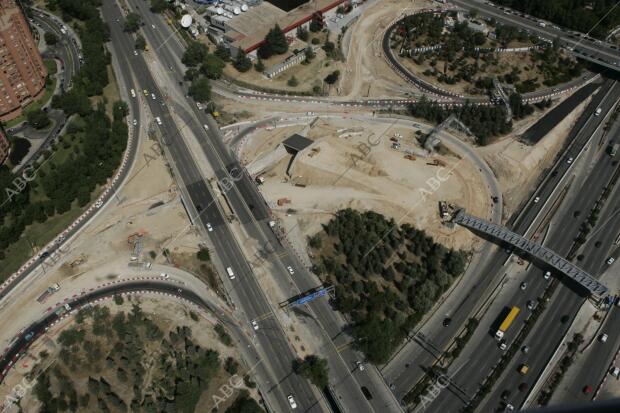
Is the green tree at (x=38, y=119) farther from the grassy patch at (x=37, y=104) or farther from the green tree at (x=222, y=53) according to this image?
the green tree at (x=222, y=53)

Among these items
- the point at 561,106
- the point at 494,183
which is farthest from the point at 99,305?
the point at 561,106

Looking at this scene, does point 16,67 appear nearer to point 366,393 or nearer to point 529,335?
point 366,393

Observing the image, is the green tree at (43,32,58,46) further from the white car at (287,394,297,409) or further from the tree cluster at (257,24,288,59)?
the white car at (287,394,297,409)

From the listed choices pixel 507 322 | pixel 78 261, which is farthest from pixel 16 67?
pixel 507 322

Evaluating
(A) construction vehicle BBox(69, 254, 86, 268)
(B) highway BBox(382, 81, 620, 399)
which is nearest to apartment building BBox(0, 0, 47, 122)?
(A) construction vehicle BBox(69, 254, 86, 268)

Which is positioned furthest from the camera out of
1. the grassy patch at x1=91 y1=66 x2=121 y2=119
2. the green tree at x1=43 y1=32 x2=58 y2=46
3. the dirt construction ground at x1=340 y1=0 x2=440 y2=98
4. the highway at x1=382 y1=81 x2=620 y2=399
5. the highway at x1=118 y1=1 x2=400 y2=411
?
the green tree at x1=43 y1=32 x2=58 y2=46
